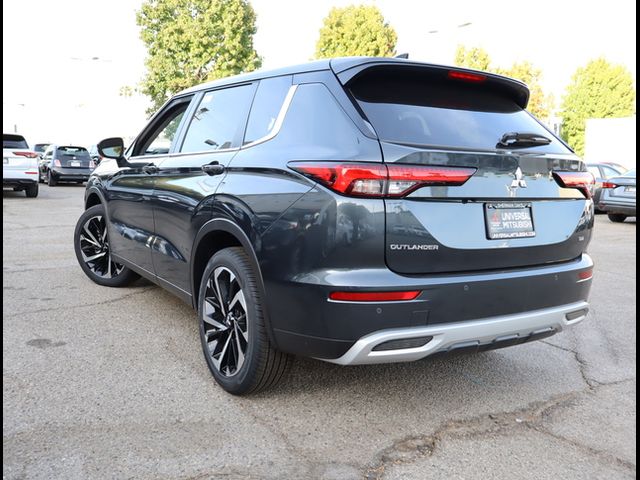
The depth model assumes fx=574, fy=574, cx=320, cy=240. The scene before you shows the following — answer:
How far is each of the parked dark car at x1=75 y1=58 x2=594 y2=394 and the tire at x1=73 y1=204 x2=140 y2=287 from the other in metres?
2.24

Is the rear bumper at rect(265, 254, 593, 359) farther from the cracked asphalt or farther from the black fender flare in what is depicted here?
the cracked asphalt

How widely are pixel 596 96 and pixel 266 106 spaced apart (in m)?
61.9

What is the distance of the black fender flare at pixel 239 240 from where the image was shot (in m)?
2.83

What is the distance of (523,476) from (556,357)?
5.75ft

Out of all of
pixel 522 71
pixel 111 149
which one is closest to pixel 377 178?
pixel 111 149

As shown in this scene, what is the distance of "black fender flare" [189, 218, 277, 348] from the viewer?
9.30ft

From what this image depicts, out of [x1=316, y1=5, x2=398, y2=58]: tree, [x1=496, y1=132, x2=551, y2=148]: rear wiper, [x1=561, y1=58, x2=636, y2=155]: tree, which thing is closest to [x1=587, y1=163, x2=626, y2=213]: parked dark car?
[x1=496, y1=132, x2=551, y2=148]: rear wiper

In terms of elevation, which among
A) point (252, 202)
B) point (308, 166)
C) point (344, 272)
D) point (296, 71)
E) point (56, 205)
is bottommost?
point (56, 205)

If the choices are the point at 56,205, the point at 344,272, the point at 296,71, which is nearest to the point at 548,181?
the point at 344,272

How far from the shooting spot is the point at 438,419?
299 cm

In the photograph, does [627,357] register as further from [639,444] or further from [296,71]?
[296,71]

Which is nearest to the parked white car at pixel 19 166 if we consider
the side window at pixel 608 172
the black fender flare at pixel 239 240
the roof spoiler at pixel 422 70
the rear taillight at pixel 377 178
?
the black fender flare at pixel 239 240

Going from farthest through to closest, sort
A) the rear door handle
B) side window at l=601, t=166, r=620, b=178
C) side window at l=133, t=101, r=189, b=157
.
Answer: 1. side window at l=601, t=166, r=620, b=178
2. side window at l=133, t=101, r=189, b=157
3. the rear door handle

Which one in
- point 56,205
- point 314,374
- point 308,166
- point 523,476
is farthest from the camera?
point 56,205
